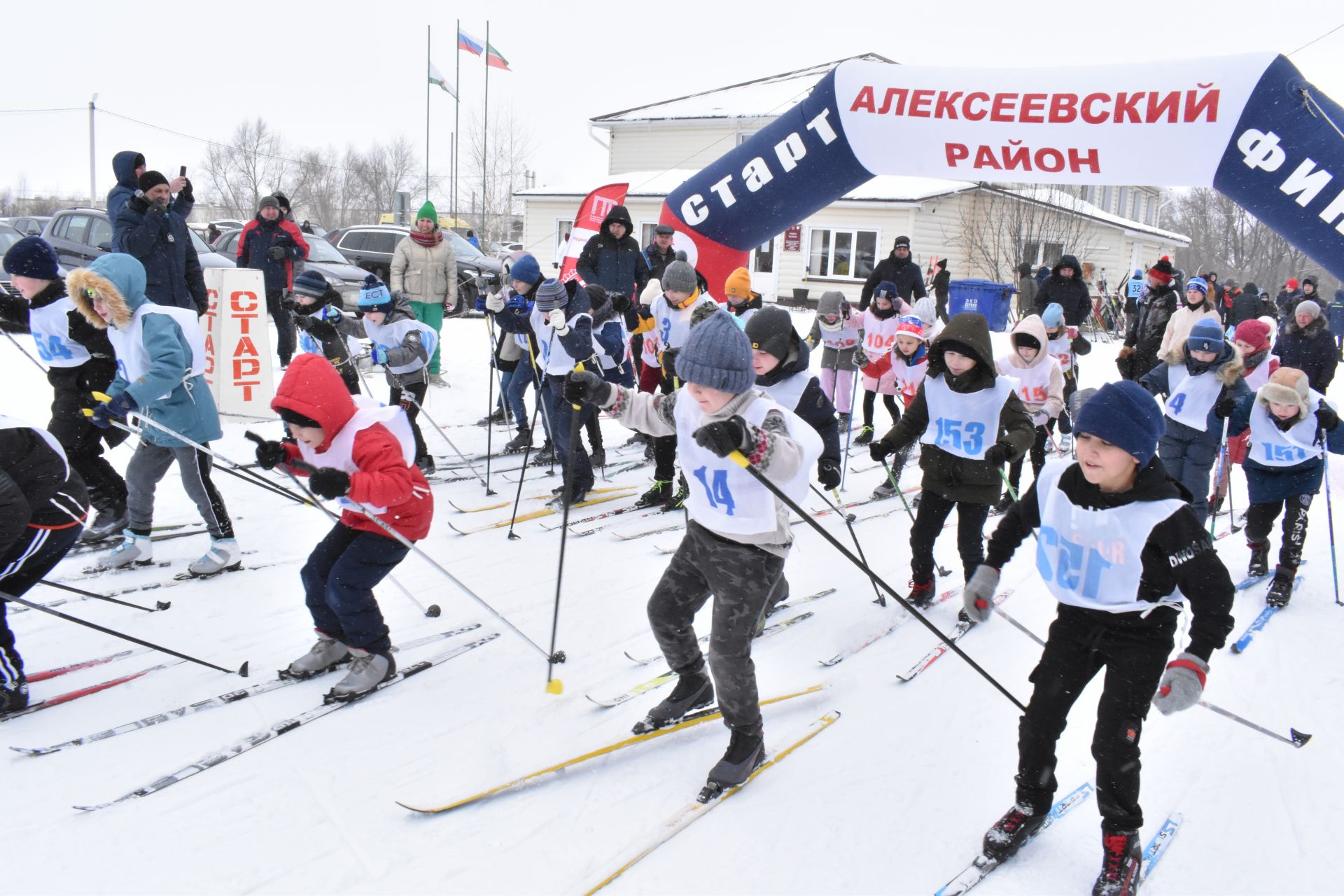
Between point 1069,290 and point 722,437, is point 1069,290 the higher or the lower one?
the higher one

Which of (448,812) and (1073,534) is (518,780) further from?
(1073,534)

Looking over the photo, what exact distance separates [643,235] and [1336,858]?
24251mm

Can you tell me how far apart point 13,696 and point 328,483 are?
164cm

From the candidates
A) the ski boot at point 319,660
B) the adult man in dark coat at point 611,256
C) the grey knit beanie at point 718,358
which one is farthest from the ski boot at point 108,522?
the adult man in dark coat at point 611,256

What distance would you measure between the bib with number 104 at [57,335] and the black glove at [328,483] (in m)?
2.74

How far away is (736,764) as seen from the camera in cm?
301

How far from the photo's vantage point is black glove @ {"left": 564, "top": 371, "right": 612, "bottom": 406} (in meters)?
3.05

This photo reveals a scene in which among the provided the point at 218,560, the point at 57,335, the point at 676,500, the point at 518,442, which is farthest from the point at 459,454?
the point at 57,335

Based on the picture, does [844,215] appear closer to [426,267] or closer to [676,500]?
[426,267]

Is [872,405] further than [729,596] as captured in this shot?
Yes

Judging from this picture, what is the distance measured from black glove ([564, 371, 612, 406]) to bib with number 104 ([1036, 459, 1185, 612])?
4.96ft

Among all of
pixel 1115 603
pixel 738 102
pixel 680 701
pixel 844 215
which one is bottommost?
pixel 680 701

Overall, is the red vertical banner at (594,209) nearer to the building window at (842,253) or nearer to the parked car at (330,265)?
the parked car at (330,265)

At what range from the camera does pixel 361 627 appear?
3.53 metres
